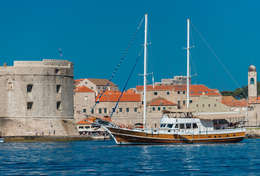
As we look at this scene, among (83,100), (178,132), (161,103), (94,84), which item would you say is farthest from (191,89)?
(178,132)

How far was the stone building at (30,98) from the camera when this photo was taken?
67500 millimetres

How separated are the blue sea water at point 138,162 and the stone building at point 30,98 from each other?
67.2 ft

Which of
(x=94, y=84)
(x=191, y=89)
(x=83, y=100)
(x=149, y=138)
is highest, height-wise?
(x=94, y=84)

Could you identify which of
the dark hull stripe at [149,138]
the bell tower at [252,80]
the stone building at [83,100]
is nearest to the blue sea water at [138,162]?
the dark hull stripe at [149,138]

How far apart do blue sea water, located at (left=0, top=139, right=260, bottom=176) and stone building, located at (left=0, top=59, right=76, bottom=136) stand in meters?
20.5

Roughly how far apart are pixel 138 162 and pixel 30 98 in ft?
104

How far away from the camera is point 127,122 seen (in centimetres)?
9150

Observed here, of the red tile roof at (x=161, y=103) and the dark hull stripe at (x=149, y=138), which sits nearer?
the dark hull stripe at (x=149, y=138)

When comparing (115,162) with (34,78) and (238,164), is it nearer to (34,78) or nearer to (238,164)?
(238,164)

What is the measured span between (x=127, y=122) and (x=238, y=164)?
55214 mm

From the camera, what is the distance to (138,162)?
37.7 m

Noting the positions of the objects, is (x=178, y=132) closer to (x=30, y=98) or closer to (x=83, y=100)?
(x=30, y=98)

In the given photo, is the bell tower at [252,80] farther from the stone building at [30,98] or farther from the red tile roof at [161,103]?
the stone building at [30,98]

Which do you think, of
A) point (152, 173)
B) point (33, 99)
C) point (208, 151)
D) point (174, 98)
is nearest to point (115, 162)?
point (152, 173)
